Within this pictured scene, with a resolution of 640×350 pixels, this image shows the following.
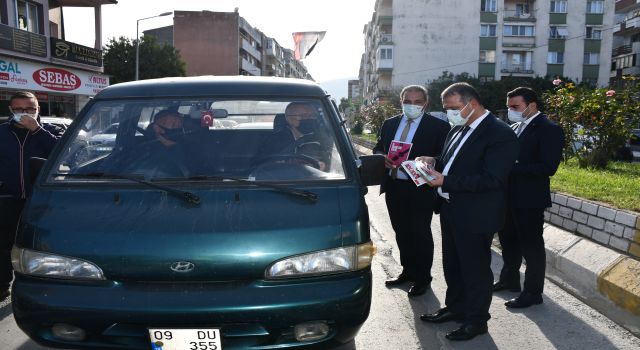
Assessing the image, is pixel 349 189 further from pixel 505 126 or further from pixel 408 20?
pixel 408 20

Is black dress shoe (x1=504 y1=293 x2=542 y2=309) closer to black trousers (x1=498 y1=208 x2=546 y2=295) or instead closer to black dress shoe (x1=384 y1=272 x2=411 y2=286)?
black trousers (x1=498 y1=208 x2=546 y2=295)

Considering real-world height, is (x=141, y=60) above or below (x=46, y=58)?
above

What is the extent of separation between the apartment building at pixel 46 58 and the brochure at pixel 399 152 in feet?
65.2

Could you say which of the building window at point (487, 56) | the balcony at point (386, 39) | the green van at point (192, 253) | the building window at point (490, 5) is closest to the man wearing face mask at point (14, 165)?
the green van at point (192, 253)

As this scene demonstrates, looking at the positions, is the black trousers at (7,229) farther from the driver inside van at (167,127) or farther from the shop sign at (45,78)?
the shop sign at (45,78)

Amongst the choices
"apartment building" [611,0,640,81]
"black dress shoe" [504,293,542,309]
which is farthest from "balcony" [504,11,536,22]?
"black dress shoe" [504,293,542,309]

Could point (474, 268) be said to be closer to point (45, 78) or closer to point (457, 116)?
point (457, 116)


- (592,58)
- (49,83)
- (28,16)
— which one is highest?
(592,58)

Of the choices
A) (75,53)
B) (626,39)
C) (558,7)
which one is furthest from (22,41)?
(626,39)

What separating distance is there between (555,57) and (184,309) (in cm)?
5694

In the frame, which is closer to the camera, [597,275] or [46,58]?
[597,275]

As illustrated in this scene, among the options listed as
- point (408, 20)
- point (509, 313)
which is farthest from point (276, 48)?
point (509, 313)

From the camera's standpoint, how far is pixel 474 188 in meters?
3.49

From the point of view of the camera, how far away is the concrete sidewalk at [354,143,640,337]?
417 centimetres
